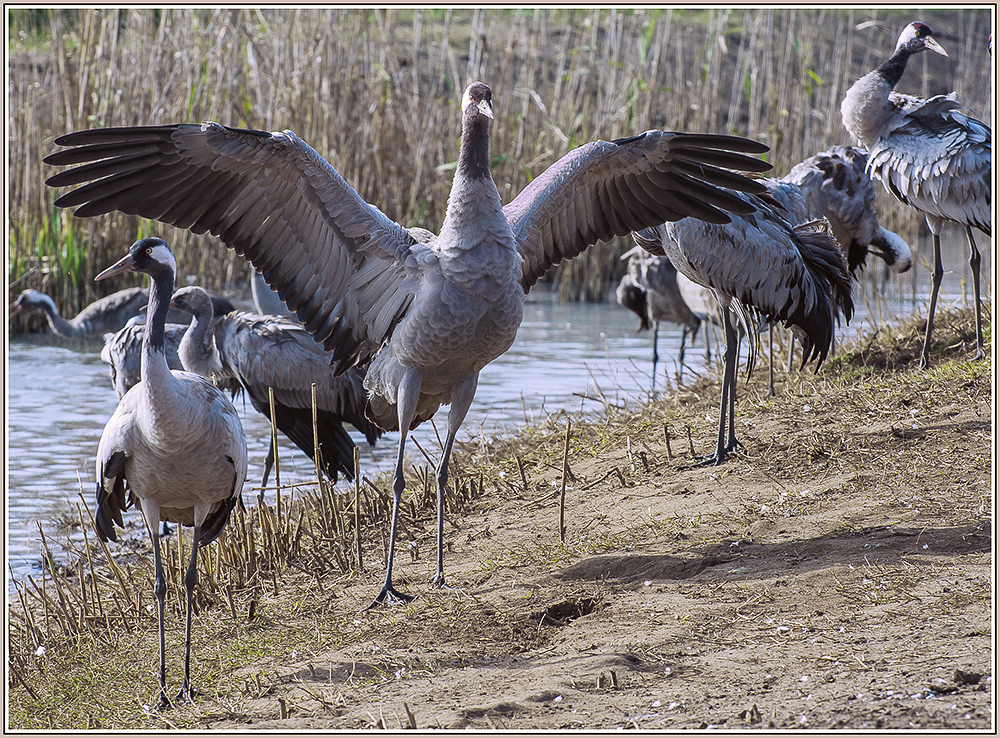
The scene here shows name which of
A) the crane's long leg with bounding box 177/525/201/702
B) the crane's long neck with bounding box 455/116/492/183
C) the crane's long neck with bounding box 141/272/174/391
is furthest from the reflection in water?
the crane's long neck with bounding box 455/116/492/183

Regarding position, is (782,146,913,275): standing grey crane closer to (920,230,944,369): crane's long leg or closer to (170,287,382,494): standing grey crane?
(920,230,944,369): crane's long leg

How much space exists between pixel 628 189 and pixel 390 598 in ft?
6.65

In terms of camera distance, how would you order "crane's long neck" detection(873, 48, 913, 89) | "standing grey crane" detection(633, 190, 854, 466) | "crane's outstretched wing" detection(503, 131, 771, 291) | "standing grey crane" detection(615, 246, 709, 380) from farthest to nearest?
"standing grey crane" detection(615, 246, 709, 380) → "crane's long neck" detection(873, 48, 913, 89) → "standing grey crane" detection(633, 190, 854, 466) → "crane's outstretched wing" detection(503, 131, 771, 291)

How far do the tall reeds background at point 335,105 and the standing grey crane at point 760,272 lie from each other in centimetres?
570

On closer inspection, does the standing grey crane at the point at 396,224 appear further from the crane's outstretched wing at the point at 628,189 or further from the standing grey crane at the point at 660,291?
the standing grey crane at the point at 660,291

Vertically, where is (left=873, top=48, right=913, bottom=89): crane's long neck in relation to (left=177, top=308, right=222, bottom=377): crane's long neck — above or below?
above

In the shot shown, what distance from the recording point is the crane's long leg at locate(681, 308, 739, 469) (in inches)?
209

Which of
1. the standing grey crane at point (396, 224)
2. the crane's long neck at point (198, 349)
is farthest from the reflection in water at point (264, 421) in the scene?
the standing grey crane at point (396, 224)

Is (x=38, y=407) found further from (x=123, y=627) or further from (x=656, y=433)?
(x=656, y=433)

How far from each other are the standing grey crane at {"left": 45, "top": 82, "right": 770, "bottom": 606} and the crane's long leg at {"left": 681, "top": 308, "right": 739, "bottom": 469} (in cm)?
98

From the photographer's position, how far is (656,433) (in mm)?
5996

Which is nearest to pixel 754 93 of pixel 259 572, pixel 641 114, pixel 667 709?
pixel 641 114

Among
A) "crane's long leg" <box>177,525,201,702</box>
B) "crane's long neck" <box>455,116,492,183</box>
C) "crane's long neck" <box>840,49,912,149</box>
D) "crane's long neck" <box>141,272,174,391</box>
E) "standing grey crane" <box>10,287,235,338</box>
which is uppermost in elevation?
"crane's long neck" <box>840,49,912,149</box>

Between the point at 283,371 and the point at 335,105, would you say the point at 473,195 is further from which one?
the point at 335,105
